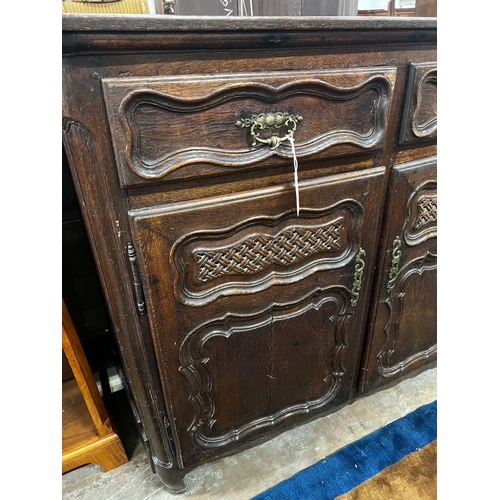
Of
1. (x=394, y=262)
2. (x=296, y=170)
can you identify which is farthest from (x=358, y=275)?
(x=296, y=170)

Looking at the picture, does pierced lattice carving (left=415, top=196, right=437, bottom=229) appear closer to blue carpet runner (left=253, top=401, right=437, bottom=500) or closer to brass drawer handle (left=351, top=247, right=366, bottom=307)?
brass drawer handle (left=351, top=247, right=366, bottom=307)

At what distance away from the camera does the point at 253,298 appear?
732mm

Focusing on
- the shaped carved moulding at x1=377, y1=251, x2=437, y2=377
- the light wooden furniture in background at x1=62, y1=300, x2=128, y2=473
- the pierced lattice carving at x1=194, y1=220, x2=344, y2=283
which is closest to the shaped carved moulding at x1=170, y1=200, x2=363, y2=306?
the pierced lattice carving at x1=194, y1=220, x2=344, y2=283

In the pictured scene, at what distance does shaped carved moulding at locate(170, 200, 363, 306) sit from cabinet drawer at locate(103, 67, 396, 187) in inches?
4.6

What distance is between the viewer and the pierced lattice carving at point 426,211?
31.9 inches

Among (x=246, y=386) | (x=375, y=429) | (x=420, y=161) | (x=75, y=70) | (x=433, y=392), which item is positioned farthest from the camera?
(x=433, y=392)

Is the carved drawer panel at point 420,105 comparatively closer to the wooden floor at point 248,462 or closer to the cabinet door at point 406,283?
the cabinet door at point 406,283

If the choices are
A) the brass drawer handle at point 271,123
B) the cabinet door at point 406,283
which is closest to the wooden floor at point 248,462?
the cabinet door at point 406,283

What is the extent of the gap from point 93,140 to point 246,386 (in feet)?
2.05

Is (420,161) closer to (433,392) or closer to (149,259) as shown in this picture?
(149,259)

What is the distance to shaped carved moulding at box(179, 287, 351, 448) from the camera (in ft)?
2.51

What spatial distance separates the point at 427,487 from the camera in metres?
0.97

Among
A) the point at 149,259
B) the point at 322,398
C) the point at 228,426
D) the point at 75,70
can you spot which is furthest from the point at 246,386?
the point at 75,70

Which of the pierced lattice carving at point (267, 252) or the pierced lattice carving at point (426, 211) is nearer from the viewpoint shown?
the pierced lattice carving at point (267, 252)
